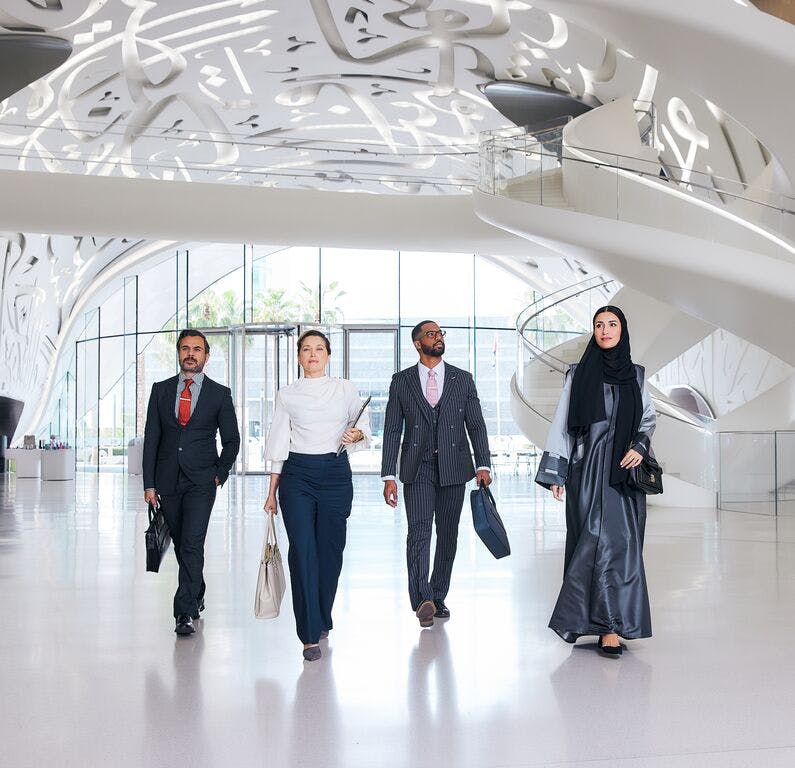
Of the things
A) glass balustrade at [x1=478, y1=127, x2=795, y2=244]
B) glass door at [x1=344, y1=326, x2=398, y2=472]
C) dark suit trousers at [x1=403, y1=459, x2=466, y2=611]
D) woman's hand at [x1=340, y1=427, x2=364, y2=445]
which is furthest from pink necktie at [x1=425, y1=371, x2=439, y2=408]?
glass door at [x1=344, y1=326, x2=398, y2=472]

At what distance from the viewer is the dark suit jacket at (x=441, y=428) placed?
5367mm

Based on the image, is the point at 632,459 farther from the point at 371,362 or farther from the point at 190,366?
the point at 371,362

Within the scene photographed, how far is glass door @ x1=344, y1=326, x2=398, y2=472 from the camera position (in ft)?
77.2

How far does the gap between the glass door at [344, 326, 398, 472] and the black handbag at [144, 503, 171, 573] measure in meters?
17.5

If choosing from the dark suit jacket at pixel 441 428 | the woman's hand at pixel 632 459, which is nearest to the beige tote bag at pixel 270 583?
the dark suit jacket at pixel 441 428

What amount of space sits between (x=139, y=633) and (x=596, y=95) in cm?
1459

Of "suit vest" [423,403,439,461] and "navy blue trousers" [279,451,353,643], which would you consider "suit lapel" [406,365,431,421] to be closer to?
"suit vest" [423,403,439,461]

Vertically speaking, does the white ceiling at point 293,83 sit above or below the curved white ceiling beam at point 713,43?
above

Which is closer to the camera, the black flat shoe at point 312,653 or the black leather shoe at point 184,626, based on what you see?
the black flat shoe at point 312,653

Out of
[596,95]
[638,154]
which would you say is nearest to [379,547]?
[638,154]

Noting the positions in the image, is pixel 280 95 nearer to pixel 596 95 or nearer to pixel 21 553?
pixel 596 95

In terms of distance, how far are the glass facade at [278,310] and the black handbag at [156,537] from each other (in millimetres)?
20392

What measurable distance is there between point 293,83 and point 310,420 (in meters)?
15.2

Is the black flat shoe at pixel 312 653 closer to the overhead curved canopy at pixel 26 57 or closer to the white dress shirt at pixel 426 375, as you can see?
the white dress shirt at pixel 426 375
